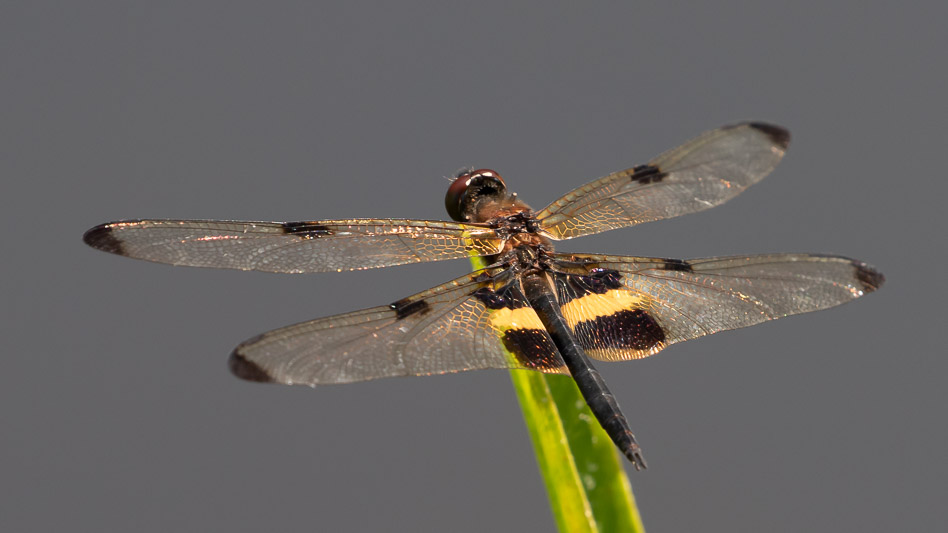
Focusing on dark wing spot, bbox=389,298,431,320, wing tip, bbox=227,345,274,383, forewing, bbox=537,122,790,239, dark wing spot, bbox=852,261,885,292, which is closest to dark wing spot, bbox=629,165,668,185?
forewing, bbox=537,122,790,239

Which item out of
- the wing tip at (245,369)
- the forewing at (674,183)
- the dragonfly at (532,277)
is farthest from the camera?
the forewing at (674,183)

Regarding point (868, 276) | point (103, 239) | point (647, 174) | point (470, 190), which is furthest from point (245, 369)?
point (868, 276)

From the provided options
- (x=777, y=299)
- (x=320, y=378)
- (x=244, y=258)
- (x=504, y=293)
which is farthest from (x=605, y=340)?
(x=244, y=258)

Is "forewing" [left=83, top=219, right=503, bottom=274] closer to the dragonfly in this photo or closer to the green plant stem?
the dragonfly

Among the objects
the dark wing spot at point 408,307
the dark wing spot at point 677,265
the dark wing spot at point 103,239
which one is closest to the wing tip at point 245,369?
the dark wing spot at point 408,307

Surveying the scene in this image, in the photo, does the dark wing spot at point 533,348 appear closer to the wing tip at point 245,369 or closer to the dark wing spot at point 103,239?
the wing tip at point 245,369

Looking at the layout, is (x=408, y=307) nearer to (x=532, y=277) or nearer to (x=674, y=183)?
(x=532, y=277)
